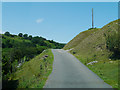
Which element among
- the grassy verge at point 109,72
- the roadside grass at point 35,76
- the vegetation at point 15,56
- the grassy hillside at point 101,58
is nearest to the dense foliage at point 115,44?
the grassy hillside at point 101,58

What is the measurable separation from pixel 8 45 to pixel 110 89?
5145 inches

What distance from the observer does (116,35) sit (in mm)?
25234

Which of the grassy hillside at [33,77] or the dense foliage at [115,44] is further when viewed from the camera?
the dense foliage at [115,44]

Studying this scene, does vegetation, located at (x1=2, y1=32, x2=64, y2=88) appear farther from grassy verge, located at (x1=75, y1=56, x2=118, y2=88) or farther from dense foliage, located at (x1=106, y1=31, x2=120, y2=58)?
dense foliage, located at (x1=106, y1=31, x2=120, y2=58)

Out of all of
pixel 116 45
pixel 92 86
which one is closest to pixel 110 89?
pixel 92 86

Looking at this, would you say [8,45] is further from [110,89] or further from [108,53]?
[110,89]

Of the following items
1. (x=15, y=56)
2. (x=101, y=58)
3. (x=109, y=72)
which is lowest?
(x=15, y=56)

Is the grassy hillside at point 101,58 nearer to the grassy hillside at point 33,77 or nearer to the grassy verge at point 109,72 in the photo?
the grassy verge at point 109,72

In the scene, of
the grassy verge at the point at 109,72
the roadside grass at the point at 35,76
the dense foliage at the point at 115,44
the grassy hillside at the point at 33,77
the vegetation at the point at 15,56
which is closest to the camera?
the grassy verge at the point at 109,72

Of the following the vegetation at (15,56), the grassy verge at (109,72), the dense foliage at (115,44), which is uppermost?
the dense foliage at (115,44)

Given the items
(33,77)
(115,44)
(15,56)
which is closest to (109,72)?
(115,44)

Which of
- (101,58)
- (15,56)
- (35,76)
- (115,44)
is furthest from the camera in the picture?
(15,56)

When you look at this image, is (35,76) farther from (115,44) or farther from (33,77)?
(115,44)

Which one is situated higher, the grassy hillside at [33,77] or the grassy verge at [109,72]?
the grassy verge at [109,72]
